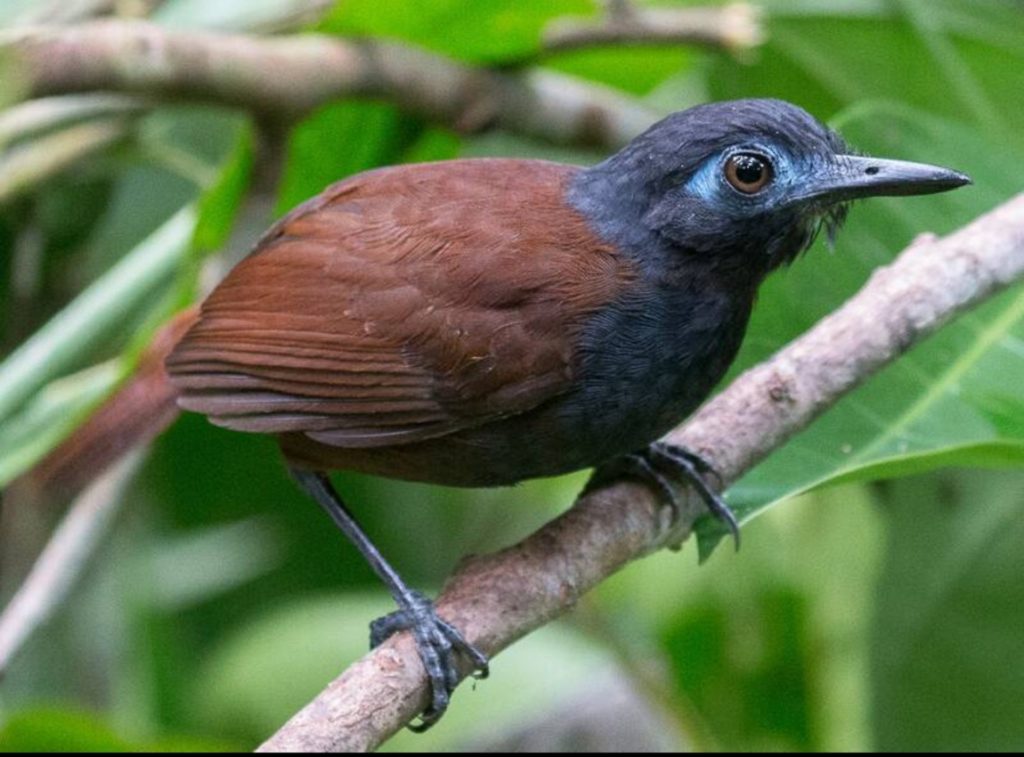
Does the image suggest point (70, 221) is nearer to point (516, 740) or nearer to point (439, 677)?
point (516, 740)

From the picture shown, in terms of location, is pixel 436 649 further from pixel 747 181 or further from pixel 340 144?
pixel 340 144

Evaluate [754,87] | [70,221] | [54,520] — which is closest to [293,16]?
[70,221]

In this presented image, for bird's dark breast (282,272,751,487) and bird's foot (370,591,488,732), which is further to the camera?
bird's dark breast (282,272,751,487)

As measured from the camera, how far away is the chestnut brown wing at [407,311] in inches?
106

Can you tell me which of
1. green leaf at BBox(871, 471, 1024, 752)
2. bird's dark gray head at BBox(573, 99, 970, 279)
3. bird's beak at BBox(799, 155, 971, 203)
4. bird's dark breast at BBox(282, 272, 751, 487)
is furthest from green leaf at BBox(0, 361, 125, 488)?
green leaf at BBox(871, 471, 1024, 752)

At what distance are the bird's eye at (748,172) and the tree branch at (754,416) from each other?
0.93 ft

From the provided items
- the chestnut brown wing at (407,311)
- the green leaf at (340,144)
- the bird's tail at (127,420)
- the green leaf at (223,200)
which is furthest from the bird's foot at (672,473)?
the green leaf at (340,144)

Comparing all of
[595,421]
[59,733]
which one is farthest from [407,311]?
[59,733]

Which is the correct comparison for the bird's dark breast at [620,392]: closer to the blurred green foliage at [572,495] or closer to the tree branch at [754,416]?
the tree branch at [754,416]

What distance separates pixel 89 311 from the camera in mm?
3402

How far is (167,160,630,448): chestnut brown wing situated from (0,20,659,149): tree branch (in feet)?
2.00

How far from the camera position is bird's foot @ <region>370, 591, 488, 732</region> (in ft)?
7.97

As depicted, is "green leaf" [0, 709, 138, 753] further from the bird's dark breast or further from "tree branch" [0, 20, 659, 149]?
"tree branch" [0, 20, 659, 149]

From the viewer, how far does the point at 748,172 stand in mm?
2672
